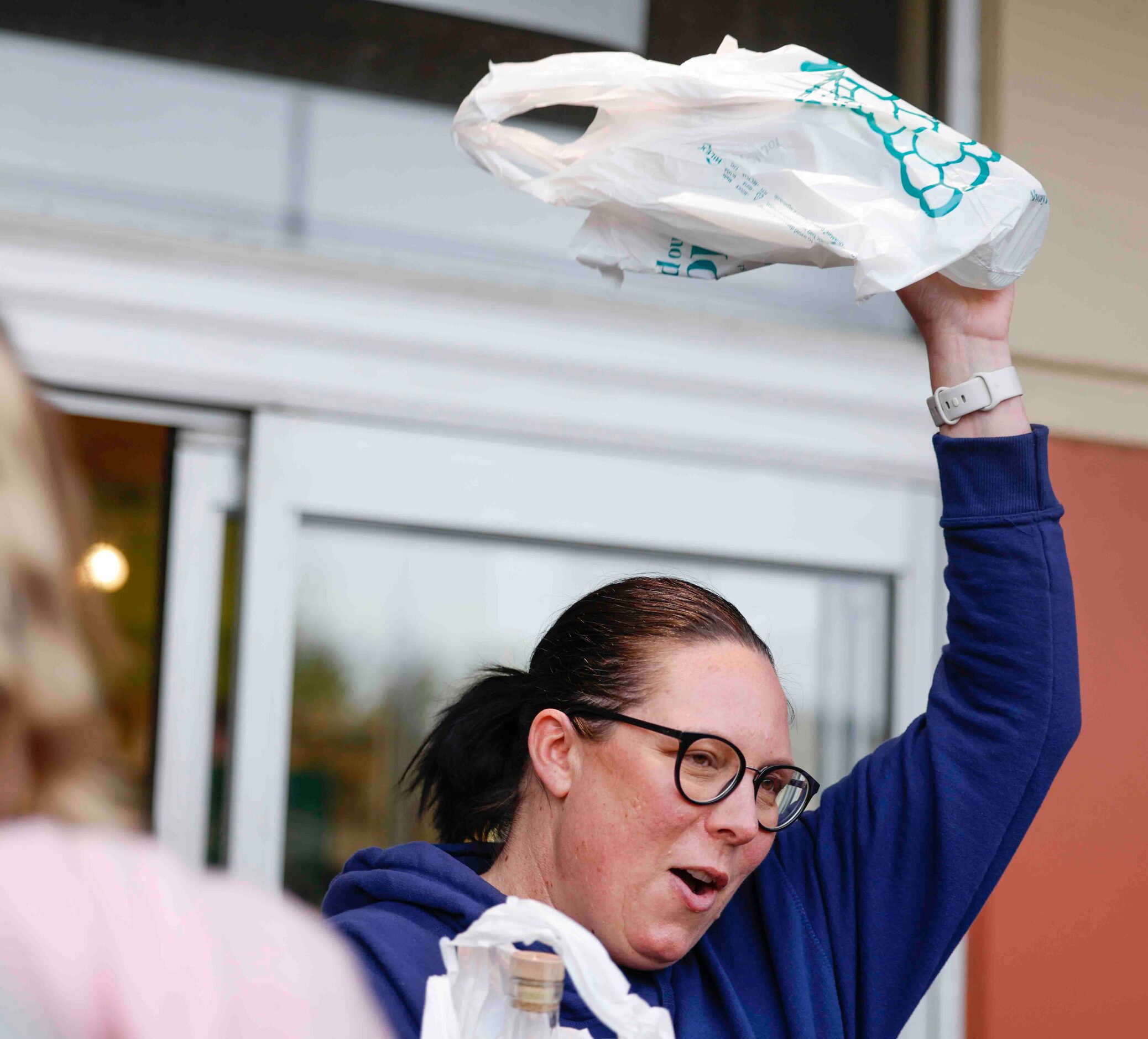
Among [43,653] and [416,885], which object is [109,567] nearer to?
[416,885]

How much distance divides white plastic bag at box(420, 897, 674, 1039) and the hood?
0.50ft

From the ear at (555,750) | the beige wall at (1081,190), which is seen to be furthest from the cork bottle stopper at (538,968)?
the beige wall at (1081,190)

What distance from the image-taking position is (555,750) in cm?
128

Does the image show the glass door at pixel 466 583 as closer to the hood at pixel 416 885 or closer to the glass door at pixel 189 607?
the glass door at pixel 189 607

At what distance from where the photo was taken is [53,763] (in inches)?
20.1

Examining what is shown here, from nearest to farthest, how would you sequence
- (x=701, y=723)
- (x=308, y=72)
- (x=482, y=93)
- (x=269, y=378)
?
(x=701, y=723), (x=482, y=93), (x=269, y=378), (x=308, y=72)

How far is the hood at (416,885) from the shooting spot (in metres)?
1.18

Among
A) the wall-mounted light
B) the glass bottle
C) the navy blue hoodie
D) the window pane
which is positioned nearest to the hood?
the navy blue hoodie

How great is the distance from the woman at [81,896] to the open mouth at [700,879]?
0.67 metres

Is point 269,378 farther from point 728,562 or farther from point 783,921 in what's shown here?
point 783,921

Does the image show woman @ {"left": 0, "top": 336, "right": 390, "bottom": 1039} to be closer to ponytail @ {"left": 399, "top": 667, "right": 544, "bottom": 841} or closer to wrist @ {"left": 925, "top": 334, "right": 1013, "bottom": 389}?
ponytail @ {"left": 399, "top": 667, "right": 544, "bottom": 841}

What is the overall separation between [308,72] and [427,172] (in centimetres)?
25


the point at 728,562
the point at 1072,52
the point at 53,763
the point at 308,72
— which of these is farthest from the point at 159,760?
the point at 1072,52

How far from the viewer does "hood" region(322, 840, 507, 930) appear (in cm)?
118
